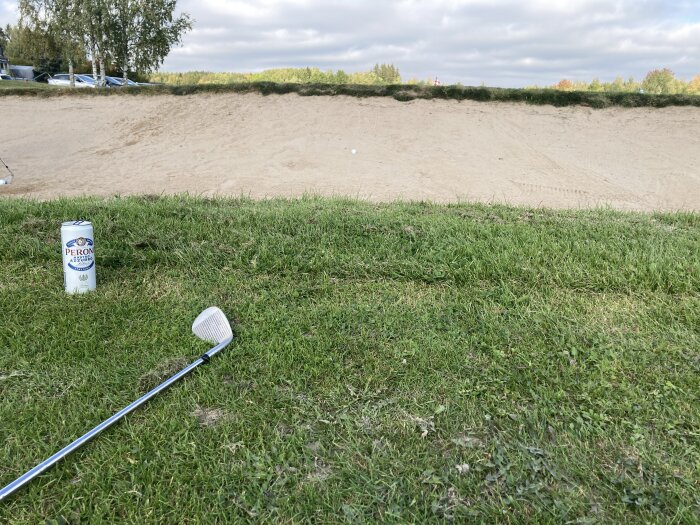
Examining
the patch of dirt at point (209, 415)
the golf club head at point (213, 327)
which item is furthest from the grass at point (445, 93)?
the patch of dirt at point (209, 415)

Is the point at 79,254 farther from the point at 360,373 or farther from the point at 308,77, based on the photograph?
the point at 308,77

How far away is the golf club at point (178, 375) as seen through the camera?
1.72m

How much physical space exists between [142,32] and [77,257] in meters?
21.8

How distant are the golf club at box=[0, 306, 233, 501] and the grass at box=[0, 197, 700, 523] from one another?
4cm

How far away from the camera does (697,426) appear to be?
202cm

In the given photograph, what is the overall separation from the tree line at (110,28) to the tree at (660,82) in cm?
1798

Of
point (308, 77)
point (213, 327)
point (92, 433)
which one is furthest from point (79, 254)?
point (308, 77)

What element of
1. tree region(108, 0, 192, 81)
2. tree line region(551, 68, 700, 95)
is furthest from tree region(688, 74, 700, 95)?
tree region(108, 0, 192, 81)

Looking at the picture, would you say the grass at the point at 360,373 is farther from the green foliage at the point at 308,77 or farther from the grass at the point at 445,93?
the green foliage at the point at 308,77

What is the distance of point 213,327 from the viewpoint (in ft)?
8.73

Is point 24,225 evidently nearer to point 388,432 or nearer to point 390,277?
point 390,277

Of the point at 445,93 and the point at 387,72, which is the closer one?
the point at 445,93

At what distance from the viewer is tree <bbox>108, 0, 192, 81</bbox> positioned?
67.3 feet

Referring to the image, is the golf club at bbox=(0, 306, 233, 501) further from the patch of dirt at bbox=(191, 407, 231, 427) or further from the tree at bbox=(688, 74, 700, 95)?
the tree at bbox=(688, 74, 700, 95)
